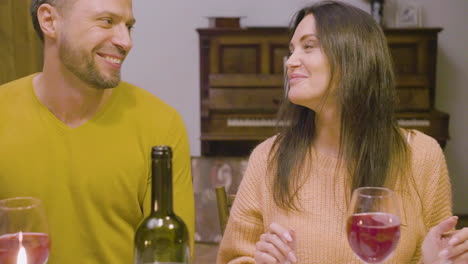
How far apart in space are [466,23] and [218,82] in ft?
7.03

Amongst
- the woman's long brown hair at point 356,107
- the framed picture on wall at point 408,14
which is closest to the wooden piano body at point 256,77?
the framed picture on wall at point 408,14

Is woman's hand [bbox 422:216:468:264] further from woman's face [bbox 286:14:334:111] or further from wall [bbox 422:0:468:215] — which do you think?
wall [bbox 422:0:468:215]

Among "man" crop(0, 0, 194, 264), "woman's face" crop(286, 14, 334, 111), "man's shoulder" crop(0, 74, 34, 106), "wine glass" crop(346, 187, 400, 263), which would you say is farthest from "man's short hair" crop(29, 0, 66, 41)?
"wine glass" crop(346, 187, 400, 263)

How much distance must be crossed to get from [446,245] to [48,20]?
1145 millimetres

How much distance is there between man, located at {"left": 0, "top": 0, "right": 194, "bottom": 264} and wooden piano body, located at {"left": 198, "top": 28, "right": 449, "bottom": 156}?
9.36 feet

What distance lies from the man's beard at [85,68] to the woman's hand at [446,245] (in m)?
0.84

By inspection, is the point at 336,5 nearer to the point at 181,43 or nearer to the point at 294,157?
the point at 294,157

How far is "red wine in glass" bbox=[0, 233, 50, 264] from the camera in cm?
90

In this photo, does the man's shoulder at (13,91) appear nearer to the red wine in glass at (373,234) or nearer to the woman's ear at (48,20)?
the woman's ear at (48,20)

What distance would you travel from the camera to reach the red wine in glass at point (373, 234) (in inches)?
40.6

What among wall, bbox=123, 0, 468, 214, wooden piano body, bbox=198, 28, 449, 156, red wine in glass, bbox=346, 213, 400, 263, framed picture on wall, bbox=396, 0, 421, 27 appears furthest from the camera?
wall, bbox=123, 0, 468, 214

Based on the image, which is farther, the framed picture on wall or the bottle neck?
the framed picture on wall

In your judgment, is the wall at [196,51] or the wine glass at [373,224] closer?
the wine glass at [373,224]

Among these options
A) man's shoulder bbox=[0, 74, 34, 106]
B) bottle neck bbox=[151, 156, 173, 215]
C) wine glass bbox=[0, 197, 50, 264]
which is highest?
man's shoulder bbox=[0, 74, 34, 106]
